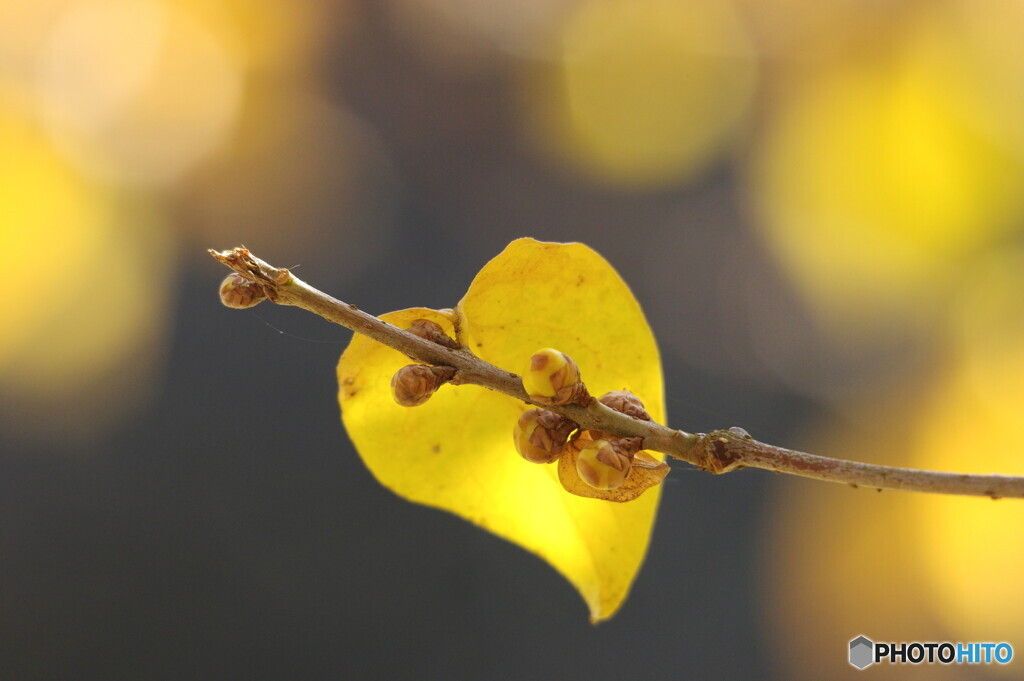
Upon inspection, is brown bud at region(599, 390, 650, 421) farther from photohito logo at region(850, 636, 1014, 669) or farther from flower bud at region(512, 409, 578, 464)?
photohito logo at region(850, 636, 1014, 669)

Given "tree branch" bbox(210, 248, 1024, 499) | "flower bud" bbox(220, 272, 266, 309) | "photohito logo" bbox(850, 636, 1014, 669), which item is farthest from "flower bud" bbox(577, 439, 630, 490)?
"photohito logo" bbox(850, 636, 1014, 669)

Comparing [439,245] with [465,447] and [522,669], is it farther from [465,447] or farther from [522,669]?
[465,447]

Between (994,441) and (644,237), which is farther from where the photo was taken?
(644,237)

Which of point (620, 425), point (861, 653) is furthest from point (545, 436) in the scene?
point (861, 653)

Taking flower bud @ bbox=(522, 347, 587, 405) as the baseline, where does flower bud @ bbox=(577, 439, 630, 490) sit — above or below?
below

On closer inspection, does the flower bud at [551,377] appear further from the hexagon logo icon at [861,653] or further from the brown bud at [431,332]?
the hexagon logo icon at [861,653]

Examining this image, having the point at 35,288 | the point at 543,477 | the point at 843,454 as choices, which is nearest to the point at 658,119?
the point at 843,454
